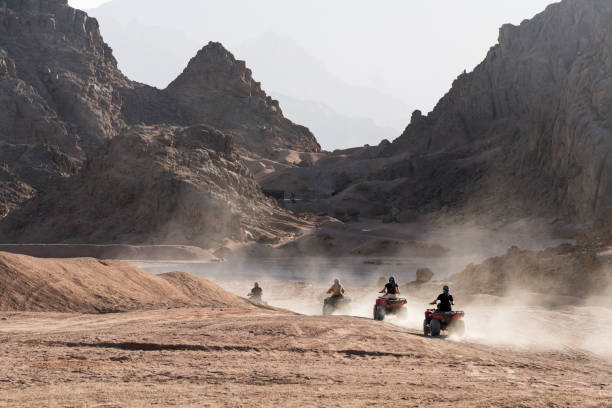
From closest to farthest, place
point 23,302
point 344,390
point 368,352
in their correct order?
point 344,390 → point 368,352 → point 23,302

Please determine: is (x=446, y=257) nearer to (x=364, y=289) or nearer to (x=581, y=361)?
(x=364, y=289)

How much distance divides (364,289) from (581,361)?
16.5 m

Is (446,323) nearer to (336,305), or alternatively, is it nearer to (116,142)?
(336,305)

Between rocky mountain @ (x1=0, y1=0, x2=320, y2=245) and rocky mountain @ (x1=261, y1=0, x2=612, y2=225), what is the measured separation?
1687 centimetres

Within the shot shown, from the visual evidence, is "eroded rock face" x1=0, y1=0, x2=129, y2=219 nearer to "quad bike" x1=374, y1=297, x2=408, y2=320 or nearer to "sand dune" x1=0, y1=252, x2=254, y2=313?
"sand dune" x1=0, y1=252, x2=254, y2=313

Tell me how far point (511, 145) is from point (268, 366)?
6362 centimetres

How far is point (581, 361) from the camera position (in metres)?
12.4

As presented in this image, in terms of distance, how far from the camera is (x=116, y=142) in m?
52.8

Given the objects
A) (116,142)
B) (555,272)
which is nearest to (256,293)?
(555,272)

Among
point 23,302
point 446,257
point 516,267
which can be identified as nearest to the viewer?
point 23,302

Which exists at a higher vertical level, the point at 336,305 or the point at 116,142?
the point at 116,142

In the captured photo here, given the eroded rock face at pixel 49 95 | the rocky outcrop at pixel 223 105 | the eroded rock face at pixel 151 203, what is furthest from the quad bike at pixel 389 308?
the rocky outcrop at pixel 223 105

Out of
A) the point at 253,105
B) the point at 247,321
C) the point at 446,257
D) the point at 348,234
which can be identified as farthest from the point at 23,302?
the point at 253,105

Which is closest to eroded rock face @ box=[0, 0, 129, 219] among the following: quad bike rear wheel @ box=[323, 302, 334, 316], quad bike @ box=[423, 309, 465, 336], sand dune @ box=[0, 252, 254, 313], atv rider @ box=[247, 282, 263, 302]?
atv rider @ box=[247, 282, 263, 302]
